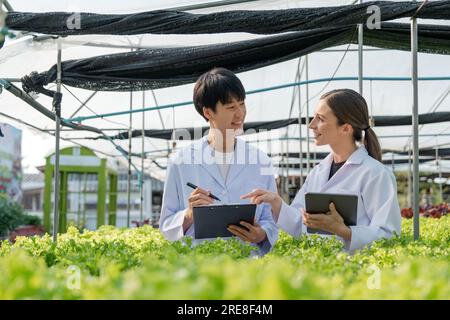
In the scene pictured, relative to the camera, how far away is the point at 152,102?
1021 cm

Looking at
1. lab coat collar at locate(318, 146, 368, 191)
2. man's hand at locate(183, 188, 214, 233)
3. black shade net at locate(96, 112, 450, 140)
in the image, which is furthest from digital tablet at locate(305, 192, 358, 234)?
black shade net at locate(96, 112, 450, 140)

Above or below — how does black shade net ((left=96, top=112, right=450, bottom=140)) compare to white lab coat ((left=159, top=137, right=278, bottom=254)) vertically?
above

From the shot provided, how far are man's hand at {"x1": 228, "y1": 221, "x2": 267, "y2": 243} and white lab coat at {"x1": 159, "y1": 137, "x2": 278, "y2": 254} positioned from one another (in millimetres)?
212

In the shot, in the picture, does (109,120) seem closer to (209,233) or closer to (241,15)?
(241,15)

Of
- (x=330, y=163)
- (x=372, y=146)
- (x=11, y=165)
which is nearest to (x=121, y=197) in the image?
(x=11, y=165)

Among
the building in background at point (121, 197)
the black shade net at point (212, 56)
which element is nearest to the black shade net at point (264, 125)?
the building in background at point (121, 197)

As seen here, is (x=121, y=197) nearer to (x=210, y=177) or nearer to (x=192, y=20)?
(x=192, y=20)

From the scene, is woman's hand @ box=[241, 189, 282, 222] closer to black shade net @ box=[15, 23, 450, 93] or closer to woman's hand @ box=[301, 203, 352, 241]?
woman's hand @ box=[301, 203, 352, 241]

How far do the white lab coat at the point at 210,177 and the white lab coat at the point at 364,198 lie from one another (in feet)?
0.57

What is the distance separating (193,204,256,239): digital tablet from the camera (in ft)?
9.86

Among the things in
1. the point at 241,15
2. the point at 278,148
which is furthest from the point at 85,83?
the point at 278,148

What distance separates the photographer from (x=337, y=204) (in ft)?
10.3

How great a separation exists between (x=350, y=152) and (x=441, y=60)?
6079mm

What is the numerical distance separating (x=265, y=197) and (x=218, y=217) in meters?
0.29
